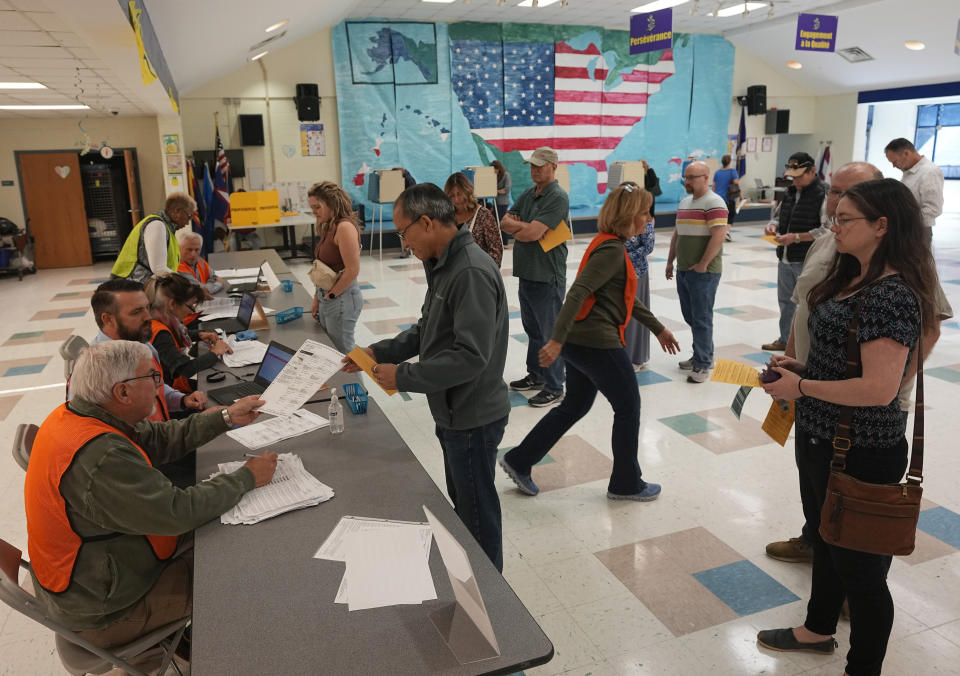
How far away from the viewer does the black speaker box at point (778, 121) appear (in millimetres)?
15320

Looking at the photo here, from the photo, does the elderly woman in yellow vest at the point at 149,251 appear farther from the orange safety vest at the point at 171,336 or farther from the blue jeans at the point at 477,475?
the blue jeans at the point at 477,475

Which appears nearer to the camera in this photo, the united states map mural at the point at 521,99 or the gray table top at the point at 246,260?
the gray table top at the point at 246,260

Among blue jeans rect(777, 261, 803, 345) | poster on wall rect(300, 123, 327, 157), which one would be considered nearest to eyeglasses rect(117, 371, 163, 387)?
blue jeans rect(777, 261, 803, 345)

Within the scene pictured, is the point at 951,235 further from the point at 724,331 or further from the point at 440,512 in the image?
A: the point at 440,512

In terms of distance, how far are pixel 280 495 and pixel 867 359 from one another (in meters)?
1.73

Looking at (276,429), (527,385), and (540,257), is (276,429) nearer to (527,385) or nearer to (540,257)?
(540,257)

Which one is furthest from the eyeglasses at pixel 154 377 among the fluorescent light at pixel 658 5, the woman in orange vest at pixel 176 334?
the fluorescent light at pixel 658 5

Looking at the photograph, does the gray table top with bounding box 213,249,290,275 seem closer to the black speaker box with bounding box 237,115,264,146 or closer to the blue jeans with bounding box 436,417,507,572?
the blue jeans with bounding box 436,417,507,572

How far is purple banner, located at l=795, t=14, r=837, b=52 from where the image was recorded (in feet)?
29.6

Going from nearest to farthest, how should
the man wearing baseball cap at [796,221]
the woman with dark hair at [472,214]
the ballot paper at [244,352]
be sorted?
the ballot paper at [244,352] → the woman with dark hair at [472,214] → the man wearing baseball cap at [796,221]

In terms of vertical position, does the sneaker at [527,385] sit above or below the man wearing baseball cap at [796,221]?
below

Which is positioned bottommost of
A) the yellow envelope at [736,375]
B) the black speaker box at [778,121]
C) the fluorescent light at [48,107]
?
the yellow envelope at [736,375]

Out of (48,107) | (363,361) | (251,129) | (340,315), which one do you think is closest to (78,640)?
(363,361)

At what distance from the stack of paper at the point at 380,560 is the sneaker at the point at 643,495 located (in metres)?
1.83
